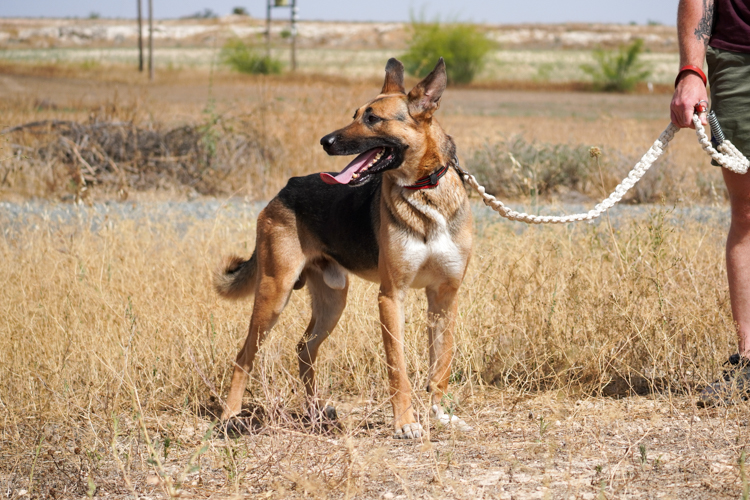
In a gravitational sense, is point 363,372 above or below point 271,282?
below

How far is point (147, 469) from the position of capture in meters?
3.49

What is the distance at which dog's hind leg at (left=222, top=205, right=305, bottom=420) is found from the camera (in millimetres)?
4242

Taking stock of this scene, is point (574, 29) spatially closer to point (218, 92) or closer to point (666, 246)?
point (218, 92)

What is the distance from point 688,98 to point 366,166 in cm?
162

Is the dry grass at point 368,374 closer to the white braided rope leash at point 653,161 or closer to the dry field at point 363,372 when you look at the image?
the dry field at point 363,372

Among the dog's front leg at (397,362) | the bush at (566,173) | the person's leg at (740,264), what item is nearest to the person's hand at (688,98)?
the person's leg at (740,264)

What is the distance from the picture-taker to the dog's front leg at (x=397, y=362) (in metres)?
3.87

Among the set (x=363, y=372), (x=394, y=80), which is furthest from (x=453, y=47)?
(x=363, y=372)

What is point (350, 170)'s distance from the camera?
3762mm

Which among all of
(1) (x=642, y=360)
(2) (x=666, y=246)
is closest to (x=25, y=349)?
(1) (x=642, y=360)

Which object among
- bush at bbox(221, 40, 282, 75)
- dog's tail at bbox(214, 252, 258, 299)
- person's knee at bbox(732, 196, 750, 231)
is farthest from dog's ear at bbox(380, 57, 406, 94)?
bush at bbox(221, 40, 282, 75)

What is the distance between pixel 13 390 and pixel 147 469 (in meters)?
1.28

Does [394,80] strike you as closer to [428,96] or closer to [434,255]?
→ [428,96]

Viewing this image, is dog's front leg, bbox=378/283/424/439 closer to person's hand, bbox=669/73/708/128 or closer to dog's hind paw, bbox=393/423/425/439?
dog's hind paw, bbox=393/423/425/439
